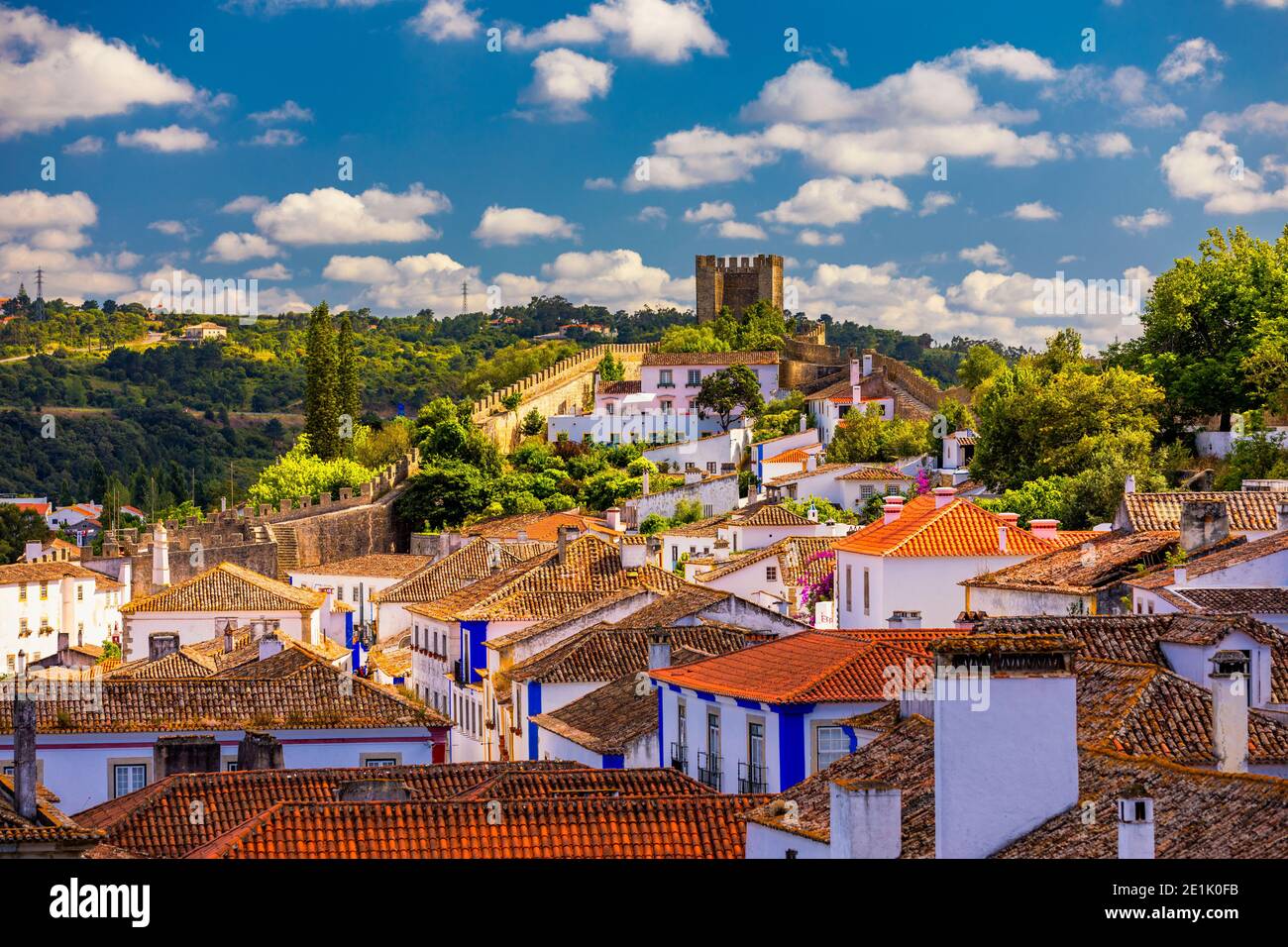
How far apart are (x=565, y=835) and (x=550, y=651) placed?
15.4m

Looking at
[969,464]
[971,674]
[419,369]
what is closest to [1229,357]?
[969,464]

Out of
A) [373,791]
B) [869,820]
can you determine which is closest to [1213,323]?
[373,791]

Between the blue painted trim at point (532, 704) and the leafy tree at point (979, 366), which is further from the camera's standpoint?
the leafy tree at point (979, 366)

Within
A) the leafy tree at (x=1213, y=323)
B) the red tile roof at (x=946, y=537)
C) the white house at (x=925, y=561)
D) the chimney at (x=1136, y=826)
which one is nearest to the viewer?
the chimney at (x=1136, y=826)

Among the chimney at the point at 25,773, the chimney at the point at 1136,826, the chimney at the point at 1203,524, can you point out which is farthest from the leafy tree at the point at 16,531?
the chimney at the point at 1136,826

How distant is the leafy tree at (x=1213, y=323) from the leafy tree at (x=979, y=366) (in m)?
22.6

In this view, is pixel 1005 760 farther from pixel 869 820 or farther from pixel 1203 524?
pixel 1203 524

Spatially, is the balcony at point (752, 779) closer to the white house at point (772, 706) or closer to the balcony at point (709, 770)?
the white house at point (772, 706)

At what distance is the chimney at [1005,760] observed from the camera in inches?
463

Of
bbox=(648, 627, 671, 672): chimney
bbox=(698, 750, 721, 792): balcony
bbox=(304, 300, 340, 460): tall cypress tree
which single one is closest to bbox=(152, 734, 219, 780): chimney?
bbox=(648, 627, 671, 672): chimney

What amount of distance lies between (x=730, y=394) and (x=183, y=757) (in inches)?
2330

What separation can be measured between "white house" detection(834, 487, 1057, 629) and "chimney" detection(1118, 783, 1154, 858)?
21.8 meters

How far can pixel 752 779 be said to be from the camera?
20.5 metres
